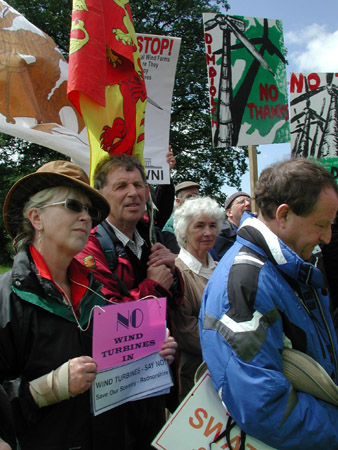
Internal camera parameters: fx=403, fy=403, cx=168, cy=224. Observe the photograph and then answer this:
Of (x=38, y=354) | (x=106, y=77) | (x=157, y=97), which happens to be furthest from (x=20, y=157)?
(x=38, y=354)

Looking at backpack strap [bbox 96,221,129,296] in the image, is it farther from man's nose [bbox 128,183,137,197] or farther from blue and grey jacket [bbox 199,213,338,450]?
blue and grey jacket [bbox 199,213,338,450]

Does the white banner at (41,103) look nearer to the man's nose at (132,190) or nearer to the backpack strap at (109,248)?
the man's nose at (132,190)

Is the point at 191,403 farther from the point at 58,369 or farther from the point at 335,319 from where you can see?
the point at 335,319

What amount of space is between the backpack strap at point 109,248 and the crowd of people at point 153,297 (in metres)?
0.02

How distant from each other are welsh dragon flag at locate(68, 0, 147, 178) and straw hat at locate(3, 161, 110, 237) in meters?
0.51

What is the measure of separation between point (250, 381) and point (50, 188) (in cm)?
111

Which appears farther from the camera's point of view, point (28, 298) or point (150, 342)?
point (150, 342)

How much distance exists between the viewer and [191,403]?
1.57m

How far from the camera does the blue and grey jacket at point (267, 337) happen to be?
1.34 meters

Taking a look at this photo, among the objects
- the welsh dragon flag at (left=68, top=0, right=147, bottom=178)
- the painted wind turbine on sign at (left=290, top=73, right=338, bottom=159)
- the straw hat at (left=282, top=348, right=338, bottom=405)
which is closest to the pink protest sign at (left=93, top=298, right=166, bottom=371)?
the straw hat at (left=282, top=348, right=338, bottom=405)

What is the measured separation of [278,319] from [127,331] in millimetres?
611

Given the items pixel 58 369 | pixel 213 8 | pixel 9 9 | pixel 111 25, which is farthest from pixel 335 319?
pixel 213 8

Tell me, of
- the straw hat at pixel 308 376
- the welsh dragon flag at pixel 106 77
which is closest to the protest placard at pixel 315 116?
the welsh dragon flag at pixel 106 77

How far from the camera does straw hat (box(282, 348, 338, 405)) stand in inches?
53.9
